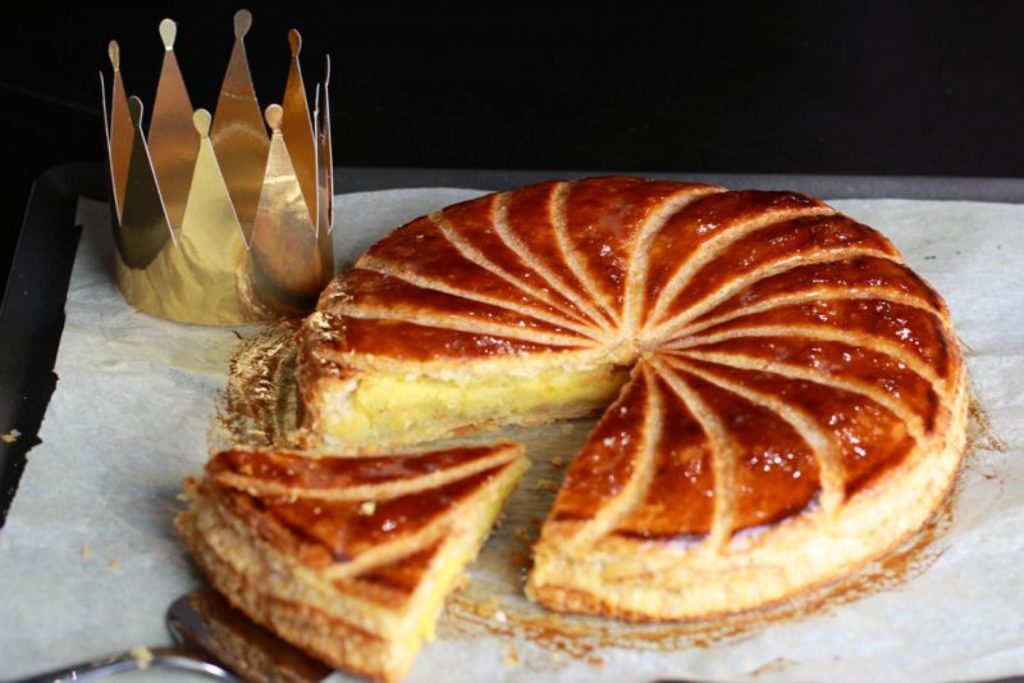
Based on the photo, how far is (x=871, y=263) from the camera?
578cm

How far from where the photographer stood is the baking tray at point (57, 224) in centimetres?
565

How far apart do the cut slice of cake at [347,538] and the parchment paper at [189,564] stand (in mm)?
180

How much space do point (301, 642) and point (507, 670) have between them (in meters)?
0.62

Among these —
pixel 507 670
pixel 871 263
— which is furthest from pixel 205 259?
pixel 871 263

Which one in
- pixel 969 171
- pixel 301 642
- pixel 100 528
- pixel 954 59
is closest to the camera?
pixel 301 642

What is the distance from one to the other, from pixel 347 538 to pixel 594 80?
16.3 ft

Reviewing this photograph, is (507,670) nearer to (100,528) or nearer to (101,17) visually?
(100,528)

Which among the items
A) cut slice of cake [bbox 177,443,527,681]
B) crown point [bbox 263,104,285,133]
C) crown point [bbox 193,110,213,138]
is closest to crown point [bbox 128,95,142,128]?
crown point [bbox 193,110,213,138]

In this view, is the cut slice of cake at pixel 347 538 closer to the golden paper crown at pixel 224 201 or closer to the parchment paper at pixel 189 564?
the parchment paper at pixel 189 564

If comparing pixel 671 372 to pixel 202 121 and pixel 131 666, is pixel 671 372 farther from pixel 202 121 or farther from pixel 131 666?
pixel 131 666

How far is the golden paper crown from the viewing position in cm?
573

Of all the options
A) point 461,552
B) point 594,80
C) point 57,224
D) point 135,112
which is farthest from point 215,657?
point 594,80

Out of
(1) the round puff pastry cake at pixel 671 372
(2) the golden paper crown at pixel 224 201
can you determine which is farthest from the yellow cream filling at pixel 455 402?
(2) the golden paper crown at pixel 224 201

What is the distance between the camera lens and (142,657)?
14.7 ft
